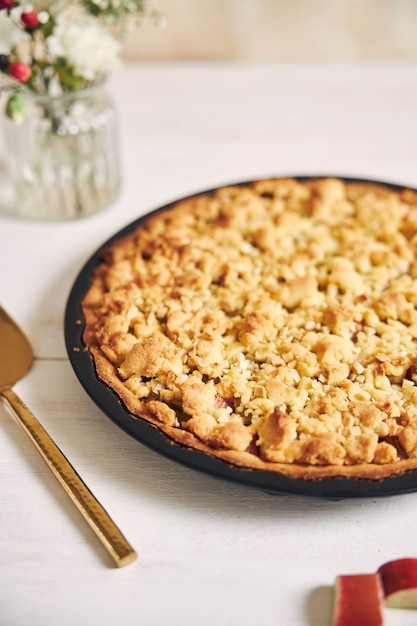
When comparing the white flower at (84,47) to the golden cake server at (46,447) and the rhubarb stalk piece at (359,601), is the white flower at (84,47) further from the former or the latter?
the rhubarb stalk piece at (359,601)

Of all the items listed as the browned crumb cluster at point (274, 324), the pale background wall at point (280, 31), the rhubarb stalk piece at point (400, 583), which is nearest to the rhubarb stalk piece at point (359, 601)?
the rhubarb stalk piece at point (400, 583)

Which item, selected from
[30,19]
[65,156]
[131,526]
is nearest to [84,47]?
[30,19]

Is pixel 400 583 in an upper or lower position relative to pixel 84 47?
lower

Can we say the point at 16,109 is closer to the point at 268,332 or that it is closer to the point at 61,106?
the point at 61,106

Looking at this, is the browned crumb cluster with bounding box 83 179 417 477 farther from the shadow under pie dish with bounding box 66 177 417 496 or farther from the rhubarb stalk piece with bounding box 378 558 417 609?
the rhubarb stalk piece with bounding box 378 558 417 609

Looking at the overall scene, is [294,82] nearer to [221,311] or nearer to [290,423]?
[221,311]

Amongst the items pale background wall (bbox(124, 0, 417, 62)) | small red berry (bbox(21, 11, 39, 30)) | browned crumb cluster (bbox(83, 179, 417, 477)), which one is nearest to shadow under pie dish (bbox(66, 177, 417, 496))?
browned crumb cluster (bbox(83, 179, 417, 477))
